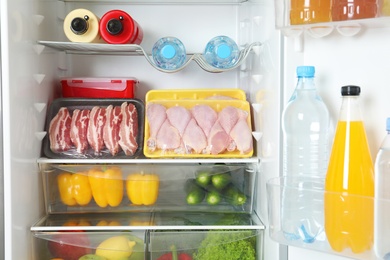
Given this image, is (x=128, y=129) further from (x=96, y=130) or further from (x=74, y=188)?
(x=74, y=188)

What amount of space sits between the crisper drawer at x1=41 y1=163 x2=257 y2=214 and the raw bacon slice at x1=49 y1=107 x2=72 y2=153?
0.20 feet

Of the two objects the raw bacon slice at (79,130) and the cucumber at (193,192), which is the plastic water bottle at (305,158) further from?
the raw bacon slice at (79,130)

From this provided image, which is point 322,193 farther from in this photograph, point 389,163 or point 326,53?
point 326,53

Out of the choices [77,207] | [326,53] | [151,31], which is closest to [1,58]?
[77,207]

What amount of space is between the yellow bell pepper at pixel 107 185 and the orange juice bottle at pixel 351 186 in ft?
2.31

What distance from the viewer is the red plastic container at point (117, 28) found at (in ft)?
5.09

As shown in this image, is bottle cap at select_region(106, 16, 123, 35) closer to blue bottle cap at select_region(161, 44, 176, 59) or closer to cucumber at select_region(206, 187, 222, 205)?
blue bottle cap at select_region(161, 44, 176, 59)

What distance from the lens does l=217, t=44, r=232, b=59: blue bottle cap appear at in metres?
1.54

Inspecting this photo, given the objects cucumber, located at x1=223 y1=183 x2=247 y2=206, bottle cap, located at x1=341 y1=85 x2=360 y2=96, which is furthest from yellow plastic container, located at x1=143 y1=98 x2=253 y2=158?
bottle cap, located at x1=341 y1=85 x2=360 y2=96

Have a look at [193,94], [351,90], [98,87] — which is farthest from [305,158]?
[98,87]

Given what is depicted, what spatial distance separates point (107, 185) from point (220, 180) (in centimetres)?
35

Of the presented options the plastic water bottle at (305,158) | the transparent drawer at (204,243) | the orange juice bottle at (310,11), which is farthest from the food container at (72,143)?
the orange juice bottle at (310,11)

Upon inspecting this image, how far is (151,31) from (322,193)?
101 centimetres

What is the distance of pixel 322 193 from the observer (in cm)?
106
